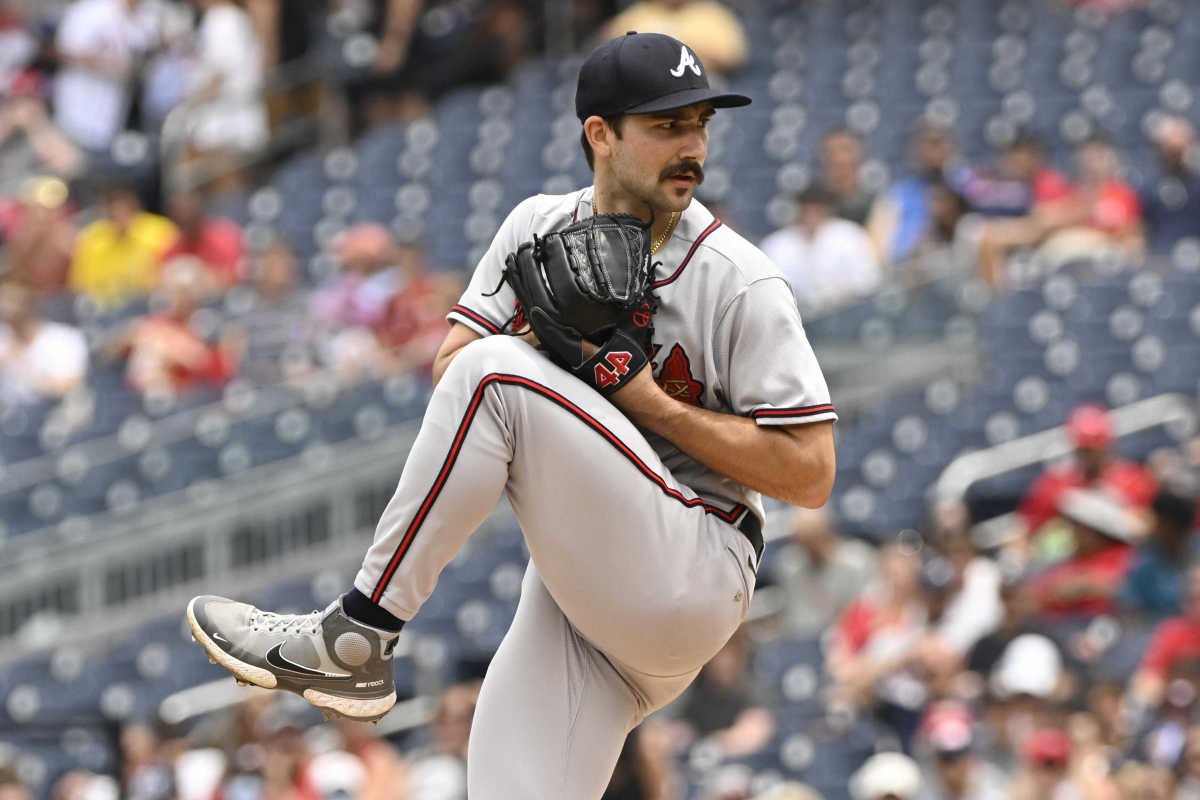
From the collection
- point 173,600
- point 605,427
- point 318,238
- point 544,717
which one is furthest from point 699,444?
point 318,238

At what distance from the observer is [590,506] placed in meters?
3.87

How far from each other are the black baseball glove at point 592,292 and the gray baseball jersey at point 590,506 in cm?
5

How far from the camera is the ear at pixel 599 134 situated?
4.05 meters

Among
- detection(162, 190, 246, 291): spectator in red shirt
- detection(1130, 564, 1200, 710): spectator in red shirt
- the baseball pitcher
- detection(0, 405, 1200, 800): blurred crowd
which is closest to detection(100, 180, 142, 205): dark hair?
detection(162, 190, 246, 291): spectator in red shirt

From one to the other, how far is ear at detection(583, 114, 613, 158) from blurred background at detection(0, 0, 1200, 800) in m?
3.17

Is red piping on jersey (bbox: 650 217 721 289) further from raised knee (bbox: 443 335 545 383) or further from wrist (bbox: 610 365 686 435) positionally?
raised knee (bbox: 443 335 545 383)

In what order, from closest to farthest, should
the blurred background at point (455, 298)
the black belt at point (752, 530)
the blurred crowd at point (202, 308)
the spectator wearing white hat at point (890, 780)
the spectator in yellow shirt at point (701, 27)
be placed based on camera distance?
the black belt at point (752, 530) → the spectator wearing white hat at point (890, 780) → the blurred background at point (455, 298) → the blurred crowd at point (202, 308) → the spectator in yellow shirt at point (701, 27)

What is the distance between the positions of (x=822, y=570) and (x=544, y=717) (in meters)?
4.67

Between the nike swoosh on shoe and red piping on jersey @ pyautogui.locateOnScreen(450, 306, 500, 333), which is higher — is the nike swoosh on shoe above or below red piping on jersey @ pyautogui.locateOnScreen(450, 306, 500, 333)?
below

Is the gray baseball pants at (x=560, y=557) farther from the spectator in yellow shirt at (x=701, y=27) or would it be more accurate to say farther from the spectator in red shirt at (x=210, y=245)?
the spectator in yellow shirt at (x=701, y=27)

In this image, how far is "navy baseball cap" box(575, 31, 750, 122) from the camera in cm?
395

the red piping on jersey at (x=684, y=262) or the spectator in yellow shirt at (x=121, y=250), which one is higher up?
the red piping on jersey at (x=684, y=262)

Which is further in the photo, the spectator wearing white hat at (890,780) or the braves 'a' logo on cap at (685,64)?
the spectator wearing white hat at (890,780)

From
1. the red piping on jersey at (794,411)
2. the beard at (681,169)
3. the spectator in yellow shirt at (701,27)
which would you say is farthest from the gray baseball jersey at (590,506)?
the spectator in yellow shirt at (701,27)
